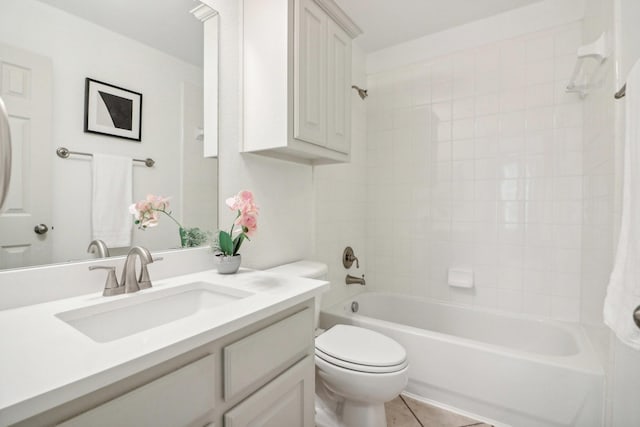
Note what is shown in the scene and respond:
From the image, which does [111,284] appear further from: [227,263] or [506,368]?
[506,368]

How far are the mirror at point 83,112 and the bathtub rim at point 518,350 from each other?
1258mm

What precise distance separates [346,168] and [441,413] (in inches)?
66.7

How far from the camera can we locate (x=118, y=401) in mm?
556

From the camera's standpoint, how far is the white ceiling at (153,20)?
0.99m

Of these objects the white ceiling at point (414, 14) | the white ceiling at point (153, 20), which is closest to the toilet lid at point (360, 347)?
the white ceiling at point (153, 20)

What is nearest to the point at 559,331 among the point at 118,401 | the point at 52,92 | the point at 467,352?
the point at 467,352

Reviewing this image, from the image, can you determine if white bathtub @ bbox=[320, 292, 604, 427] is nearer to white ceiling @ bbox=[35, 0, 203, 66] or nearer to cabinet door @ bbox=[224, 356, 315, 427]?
cabinet door @ bbox=[224, 356, 315, 427]

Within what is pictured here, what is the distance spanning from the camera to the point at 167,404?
0.63 metres

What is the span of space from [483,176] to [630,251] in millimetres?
1450

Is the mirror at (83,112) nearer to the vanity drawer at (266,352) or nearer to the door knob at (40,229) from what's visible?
the door knob at (40,229)

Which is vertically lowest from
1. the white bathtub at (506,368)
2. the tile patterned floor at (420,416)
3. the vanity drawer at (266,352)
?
the tile patterned floor at (420,416)

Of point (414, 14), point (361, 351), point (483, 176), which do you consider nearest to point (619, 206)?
point (483, 176)

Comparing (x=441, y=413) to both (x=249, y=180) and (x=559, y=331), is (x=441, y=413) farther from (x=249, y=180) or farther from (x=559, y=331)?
(x=249, y=180)

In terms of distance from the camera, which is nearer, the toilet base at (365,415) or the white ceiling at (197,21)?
the white ceiling at (197,21)
